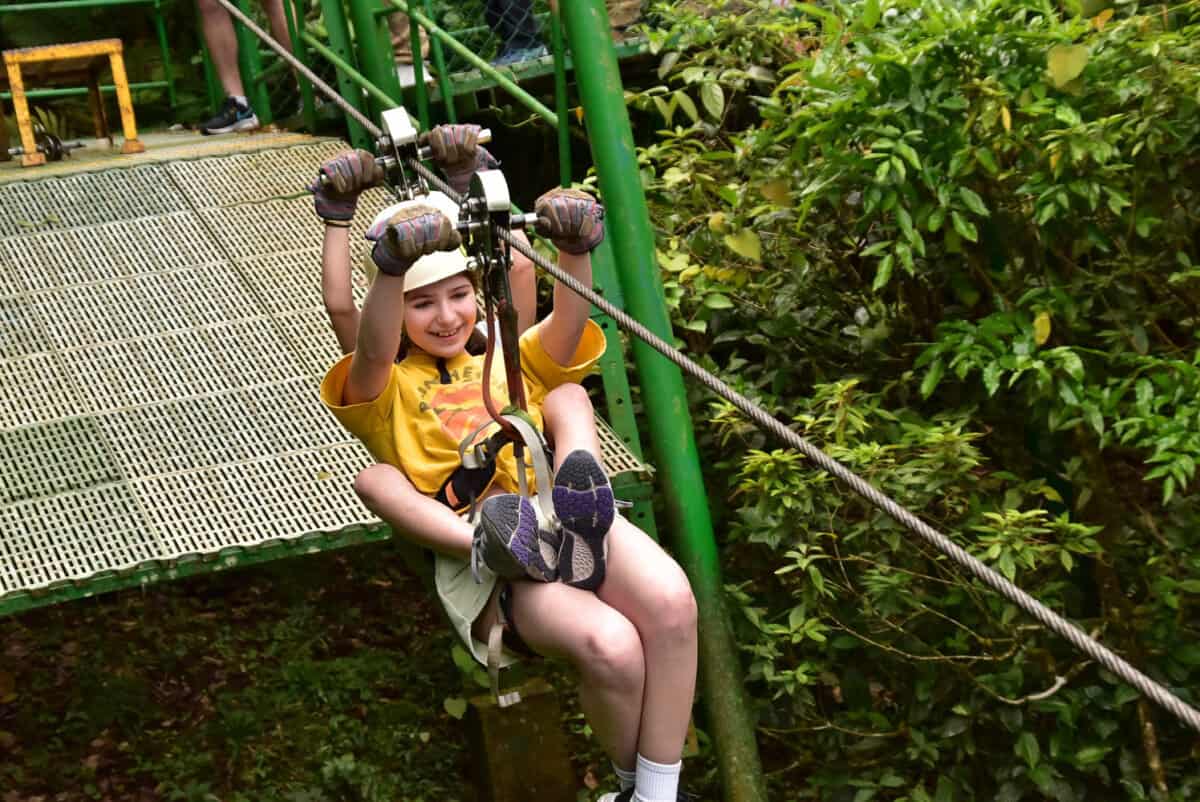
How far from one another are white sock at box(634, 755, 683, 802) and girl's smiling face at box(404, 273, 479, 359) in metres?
0.93

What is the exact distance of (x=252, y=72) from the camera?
21.0ft

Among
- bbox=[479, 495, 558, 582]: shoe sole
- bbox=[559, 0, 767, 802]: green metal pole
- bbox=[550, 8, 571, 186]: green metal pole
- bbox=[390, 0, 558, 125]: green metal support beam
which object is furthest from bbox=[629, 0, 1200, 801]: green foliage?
bbox=[479, 495, 558, 582]: shoe sole

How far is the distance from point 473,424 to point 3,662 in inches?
129

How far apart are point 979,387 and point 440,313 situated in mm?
1409

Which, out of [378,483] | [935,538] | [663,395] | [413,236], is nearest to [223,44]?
[663,395]

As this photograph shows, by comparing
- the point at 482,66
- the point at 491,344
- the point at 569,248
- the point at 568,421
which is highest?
the point at 482,66

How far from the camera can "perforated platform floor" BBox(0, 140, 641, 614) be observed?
377 centimetres

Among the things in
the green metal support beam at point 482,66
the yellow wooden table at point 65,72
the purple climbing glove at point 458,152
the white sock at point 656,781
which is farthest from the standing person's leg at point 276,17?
the white sock at point 656,781

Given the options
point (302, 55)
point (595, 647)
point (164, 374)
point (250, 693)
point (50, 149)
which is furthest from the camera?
point (50, 149)

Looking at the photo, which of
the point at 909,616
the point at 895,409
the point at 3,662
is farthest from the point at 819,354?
the point at 3,662

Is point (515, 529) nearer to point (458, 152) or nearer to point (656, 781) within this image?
point (656, 781)

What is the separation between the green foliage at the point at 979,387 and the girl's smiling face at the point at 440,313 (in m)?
0.89

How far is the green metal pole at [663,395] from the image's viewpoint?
12.4 ft

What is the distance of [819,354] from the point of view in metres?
4.24
